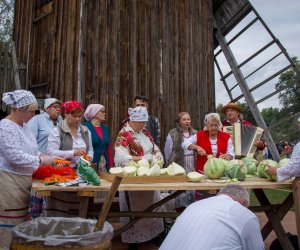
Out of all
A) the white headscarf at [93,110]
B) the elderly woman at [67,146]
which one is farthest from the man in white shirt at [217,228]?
the white headscarf at [93,110]

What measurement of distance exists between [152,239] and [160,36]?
187 inches

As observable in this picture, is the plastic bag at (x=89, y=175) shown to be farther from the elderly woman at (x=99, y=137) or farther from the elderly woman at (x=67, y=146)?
the elderly woman at (x=99, y=137)

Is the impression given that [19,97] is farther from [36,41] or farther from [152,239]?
[36,41]

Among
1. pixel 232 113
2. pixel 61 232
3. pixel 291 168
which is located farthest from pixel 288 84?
pixel 61 232

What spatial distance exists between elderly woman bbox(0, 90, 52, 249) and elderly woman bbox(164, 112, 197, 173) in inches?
118

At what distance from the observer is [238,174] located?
408cm

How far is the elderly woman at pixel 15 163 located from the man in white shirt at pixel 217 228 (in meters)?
1.52

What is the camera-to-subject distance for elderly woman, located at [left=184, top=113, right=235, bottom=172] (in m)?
5.02

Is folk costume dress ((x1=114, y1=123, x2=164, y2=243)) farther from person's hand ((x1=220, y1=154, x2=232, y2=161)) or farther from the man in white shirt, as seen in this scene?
the man in white shirt

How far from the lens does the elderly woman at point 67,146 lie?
13.4 ft

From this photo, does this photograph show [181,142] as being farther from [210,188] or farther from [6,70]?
[6,70]

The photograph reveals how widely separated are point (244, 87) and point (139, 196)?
628cm

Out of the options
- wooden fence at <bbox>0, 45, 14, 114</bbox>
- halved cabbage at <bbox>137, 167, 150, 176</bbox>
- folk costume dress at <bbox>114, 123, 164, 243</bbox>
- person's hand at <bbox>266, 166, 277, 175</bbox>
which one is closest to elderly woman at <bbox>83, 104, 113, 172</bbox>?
folk costume dress at <bbox>114, 123, 164, 243</bbox>

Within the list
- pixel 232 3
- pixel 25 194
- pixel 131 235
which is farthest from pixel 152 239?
pixel 232 3
